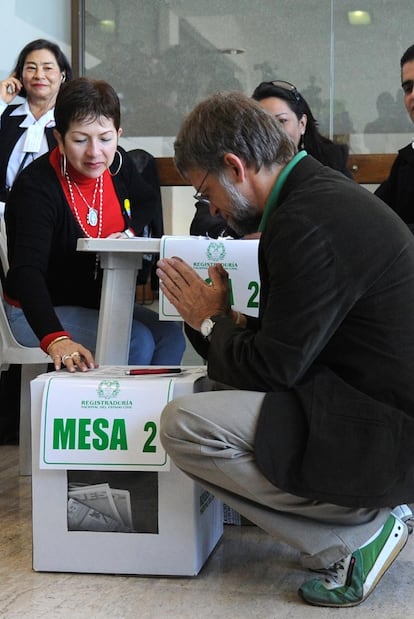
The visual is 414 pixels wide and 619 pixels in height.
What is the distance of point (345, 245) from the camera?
1613 mm

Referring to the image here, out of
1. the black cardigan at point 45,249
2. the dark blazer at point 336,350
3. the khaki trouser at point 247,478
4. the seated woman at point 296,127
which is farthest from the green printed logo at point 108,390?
the seated woman at point 296,127

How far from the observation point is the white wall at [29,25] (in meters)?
4.57

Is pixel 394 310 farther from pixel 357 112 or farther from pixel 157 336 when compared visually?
pixel 357 112

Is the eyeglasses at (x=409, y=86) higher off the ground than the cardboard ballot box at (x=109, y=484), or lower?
higher

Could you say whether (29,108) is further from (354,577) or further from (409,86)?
(354,577)

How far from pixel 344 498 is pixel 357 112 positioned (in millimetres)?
3248

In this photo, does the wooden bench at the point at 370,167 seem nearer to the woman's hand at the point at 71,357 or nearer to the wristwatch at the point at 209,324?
the woman's hand at the point at 71,357

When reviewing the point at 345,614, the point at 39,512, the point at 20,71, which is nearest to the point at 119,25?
the point at 20,71

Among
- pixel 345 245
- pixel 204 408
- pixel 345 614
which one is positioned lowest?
pixel 345 614

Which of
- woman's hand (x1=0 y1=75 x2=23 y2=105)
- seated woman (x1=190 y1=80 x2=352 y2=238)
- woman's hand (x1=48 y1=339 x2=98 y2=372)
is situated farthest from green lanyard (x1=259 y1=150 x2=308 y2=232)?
woman's hand (x1=0 y1=75 x2=23 y2=105)

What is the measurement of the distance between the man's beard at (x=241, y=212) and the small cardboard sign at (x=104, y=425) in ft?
1.10

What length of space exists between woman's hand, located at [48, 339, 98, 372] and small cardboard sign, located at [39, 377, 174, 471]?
6.6 inches

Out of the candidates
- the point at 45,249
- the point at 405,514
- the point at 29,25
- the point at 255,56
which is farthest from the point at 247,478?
the point at 29,25

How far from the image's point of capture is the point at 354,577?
177cm
